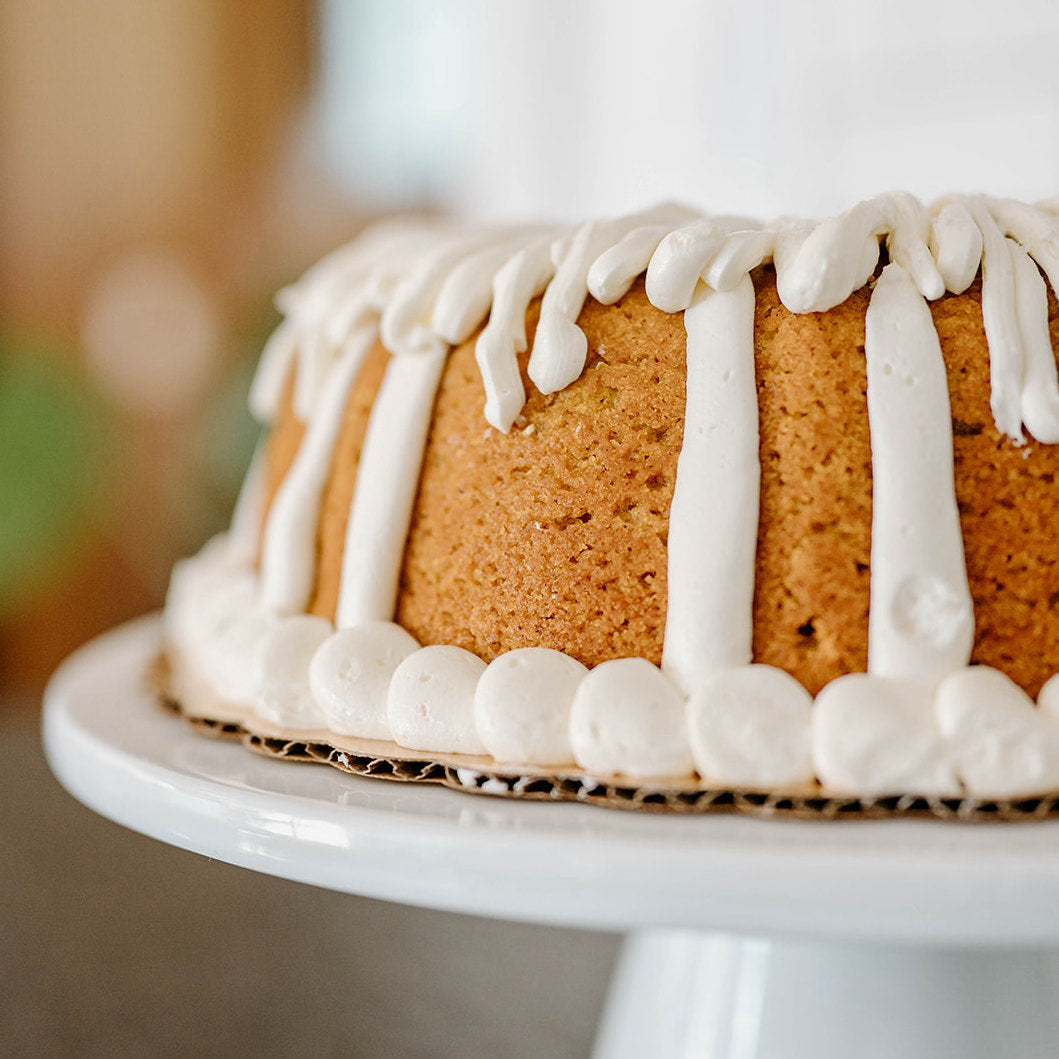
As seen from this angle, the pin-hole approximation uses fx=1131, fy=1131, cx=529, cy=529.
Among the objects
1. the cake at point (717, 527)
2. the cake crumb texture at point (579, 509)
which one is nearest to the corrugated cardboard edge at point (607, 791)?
the cake at point (717, 527)

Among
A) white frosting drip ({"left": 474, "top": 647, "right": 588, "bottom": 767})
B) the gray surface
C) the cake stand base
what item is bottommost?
the gray surface

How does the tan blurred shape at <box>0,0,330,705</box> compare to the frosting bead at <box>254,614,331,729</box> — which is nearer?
the frosting bead at <box>254,614,331,729</box>

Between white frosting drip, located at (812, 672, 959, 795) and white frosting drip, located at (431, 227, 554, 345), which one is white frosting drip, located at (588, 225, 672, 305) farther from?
white frosting drip, located at (812, 672, 959, 795)

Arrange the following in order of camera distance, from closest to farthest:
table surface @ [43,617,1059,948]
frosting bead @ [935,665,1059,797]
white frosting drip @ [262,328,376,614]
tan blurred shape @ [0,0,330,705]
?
table surface @ [43,617,1059,948]
frosting bead @ [935,665,1059,797]
white frosting drip @ [262,328,376,614]
tan blurred shape @ [0,0,330,705]

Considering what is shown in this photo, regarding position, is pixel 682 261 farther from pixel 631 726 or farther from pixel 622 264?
pixel 631 726

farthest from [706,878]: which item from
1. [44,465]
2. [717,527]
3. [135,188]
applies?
[135,188]

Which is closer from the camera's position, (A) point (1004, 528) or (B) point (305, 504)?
(A) point (1004, 528)

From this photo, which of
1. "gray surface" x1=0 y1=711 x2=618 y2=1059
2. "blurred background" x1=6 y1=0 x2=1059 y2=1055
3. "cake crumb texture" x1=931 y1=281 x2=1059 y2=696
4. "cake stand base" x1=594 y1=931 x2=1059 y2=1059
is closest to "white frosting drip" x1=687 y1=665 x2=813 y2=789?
"cake crumb texture" x1=931 y1=281 x2=1059 y2=696
